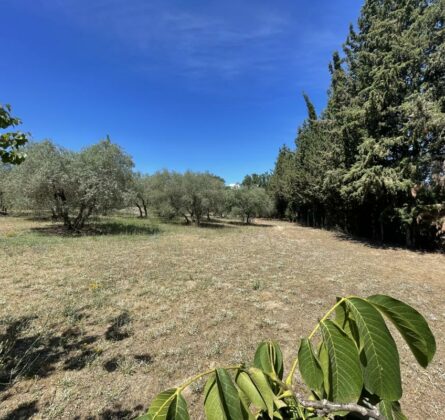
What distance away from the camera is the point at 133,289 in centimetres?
551

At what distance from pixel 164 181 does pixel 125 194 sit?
7987 mm

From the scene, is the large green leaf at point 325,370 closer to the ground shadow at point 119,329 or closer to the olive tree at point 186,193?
the ground shadow at point 119,329

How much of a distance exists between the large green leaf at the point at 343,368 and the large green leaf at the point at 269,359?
0.24 m

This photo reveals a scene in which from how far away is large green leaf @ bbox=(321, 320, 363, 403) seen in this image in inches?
23.6

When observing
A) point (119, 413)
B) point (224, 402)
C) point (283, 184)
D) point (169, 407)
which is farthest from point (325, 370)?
point (283, 184)

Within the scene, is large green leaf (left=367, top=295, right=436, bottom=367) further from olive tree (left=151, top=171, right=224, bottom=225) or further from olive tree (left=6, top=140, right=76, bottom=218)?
olive tree (left=151, top=171, right=224, bottom=225)

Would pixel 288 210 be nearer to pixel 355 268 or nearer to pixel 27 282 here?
pixel 355 268

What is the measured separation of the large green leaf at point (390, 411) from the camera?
0.68 metres

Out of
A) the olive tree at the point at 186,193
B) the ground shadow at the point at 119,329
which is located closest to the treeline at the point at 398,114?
the olive tree at the point at 186,193

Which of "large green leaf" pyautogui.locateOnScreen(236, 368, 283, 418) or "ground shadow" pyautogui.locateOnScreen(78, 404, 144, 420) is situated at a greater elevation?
"large green leaf" pyautogui.locateOnScreen(236, 368, 283, 418)

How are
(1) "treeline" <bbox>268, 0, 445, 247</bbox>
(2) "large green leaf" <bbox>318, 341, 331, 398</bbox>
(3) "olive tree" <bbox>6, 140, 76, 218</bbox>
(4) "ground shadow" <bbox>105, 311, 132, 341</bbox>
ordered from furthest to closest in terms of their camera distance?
1. (3) "olive tree" <bbox>6, 140, 76, 218</bbox>
2. (1) "treeline" <bbox>268, 0, 445, 247</bbox>
3. (4) "ground shadow" <bbox>105, 311, 132, 341</bbox>
4. (2) "large green leaf" <bbox>318, 341, 331, 398</bbox>

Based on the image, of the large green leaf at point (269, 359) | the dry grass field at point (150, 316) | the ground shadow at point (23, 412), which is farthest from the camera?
the dry grass field at point (150, 316)

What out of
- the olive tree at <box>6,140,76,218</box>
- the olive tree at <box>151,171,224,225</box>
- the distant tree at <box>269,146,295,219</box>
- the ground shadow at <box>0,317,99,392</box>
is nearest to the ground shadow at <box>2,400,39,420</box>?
the ground shadow at <box>0,317,99,392</box>

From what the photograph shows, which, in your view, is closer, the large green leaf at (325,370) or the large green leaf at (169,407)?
the large green leaf at (169,407)
